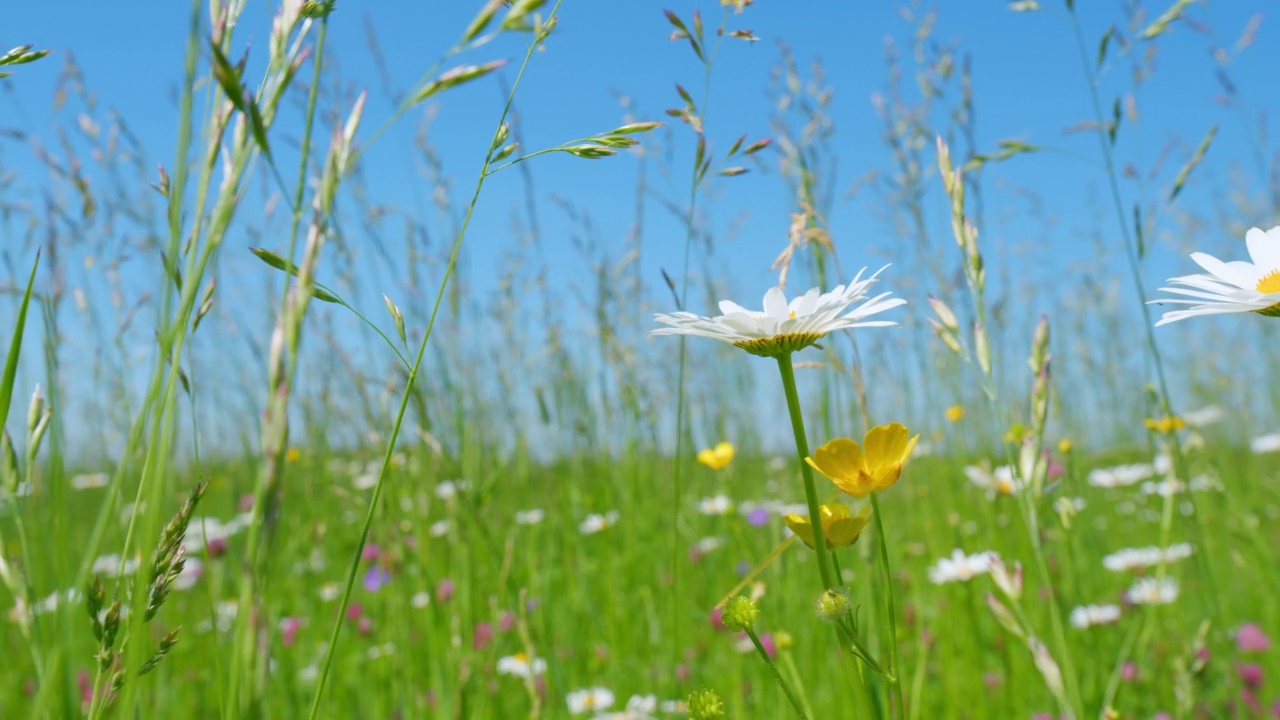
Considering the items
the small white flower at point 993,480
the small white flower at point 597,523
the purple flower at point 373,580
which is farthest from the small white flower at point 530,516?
the small white flower at point 993,480

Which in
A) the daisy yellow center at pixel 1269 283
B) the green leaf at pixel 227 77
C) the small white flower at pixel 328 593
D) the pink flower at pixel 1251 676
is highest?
the green leaf at pixel 227 77

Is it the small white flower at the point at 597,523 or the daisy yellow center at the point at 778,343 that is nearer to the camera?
the daisy yellow center at the point at 778,343

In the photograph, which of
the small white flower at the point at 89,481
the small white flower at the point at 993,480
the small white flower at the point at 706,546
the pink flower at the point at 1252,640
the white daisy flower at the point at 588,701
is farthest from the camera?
the small white flower at the point at 89,481

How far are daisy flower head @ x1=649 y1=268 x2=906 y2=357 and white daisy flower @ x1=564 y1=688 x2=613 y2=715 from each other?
1151 mm

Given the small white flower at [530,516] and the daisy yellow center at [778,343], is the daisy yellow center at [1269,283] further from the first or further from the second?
the small white flower at [530,516]

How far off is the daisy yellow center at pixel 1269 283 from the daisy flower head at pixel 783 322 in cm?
36

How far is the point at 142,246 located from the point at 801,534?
65.6 inches

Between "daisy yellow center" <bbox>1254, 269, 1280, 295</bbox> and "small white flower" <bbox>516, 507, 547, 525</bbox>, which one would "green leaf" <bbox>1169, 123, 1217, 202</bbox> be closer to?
"daisy yellow center" <bbox>1254, 269, 1280, 295</bbox>

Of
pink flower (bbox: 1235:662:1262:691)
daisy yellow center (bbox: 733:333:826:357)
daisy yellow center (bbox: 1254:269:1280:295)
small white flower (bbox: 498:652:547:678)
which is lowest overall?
pink flower (bbox: 1235:662:1262:691)

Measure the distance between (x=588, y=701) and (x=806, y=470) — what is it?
48.9 inches

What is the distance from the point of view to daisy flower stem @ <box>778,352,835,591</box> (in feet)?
1.98

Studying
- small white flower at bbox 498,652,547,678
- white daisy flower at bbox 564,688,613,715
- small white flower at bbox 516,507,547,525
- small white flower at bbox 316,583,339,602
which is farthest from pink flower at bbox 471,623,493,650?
small white flower at bbox 316,583,339,602

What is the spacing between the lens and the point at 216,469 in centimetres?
481

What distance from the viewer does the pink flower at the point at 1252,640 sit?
1.98m
